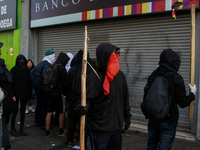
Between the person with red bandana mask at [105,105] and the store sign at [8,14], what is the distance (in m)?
7.78

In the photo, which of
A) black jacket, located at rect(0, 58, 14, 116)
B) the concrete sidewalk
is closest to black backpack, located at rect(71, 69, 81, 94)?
black jacket, located at rect(0, 58, 14, 116)

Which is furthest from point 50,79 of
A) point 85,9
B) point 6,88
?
point 85,9

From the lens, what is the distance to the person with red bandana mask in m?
A: 2.48

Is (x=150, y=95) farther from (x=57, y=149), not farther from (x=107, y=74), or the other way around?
(x=57, y=149)

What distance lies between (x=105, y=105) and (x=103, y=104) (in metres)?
0.03

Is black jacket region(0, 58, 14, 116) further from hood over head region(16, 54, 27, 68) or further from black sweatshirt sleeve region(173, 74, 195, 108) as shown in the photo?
black sweatshirt sleeve region(173, 74, 195, 108)

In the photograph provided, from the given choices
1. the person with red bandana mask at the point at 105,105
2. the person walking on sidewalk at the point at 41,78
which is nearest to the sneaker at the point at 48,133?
the person walking on sidewalk at the point at 41,78

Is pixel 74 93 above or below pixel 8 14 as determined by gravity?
below

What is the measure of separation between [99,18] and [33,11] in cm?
360

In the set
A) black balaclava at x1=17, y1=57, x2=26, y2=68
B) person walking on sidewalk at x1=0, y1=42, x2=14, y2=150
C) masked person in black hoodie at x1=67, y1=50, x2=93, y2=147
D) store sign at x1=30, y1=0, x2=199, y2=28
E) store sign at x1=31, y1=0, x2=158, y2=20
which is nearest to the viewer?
person walking on sidewalk at x1=0, y1=42, x2=14, y2=150

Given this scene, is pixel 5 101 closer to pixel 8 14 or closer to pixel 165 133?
pixel 165 133

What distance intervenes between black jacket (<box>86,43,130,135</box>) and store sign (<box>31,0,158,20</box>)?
12.3 feet

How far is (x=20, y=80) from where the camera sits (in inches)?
188

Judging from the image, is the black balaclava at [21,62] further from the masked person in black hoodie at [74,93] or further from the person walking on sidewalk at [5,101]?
the masked person in black hoodie at [74,93]
